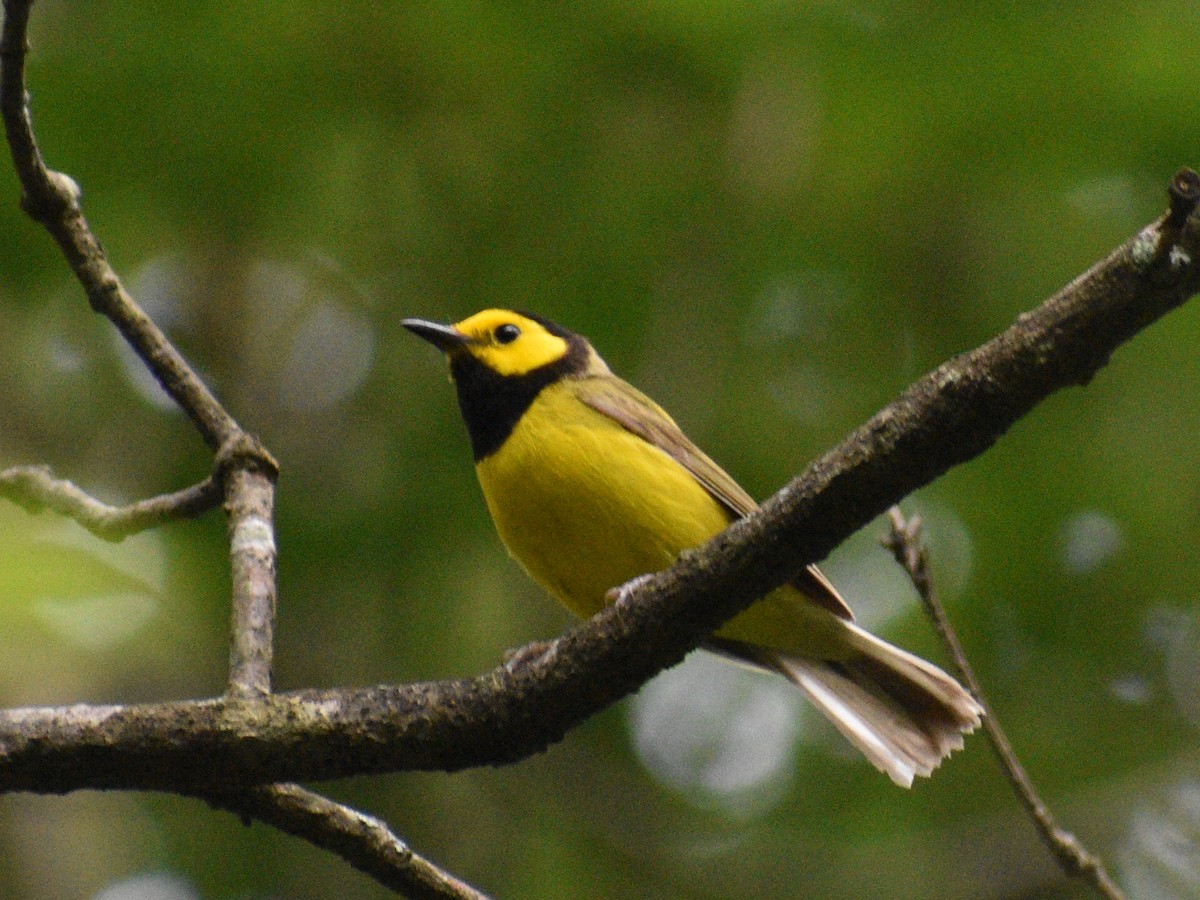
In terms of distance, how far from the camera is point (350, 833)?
3049 mm

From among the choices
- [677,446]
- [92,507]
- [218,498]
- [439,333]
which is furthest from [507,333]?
[92,507]

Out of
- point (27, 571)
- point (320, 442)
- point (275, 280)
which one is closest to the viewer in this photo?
point (27, 571)

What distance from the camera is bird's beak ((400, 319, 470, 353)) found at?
17.7ft

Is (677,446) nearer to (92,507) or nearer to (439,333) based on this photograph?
(439,333)

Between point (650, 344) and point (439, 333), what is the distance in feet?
4.72

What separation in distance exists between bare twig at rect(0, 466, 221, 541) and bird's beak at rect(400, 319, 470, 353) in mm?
1662

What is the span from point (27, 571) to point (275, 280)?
5.58m

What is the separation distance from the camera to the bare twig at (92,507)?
3777mm

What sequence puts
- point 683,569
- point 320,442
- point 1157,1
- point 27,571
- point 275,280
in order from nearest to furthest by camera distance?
point 27,571 < point 683,569 < point 1157,1 < point 320,442 < point 275,280

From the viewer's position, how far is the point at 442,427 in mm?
6652

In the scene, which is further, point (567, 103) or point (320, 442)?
point (320, 442)

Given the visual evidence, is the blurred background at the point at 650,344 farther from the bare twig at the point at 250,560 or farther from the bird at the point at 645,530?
the bare twig at the point at 250,560

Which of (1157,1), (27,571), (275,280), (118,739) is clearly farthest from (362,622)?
(27,571)

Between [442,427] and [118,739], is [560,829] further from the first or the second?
[118,739]
